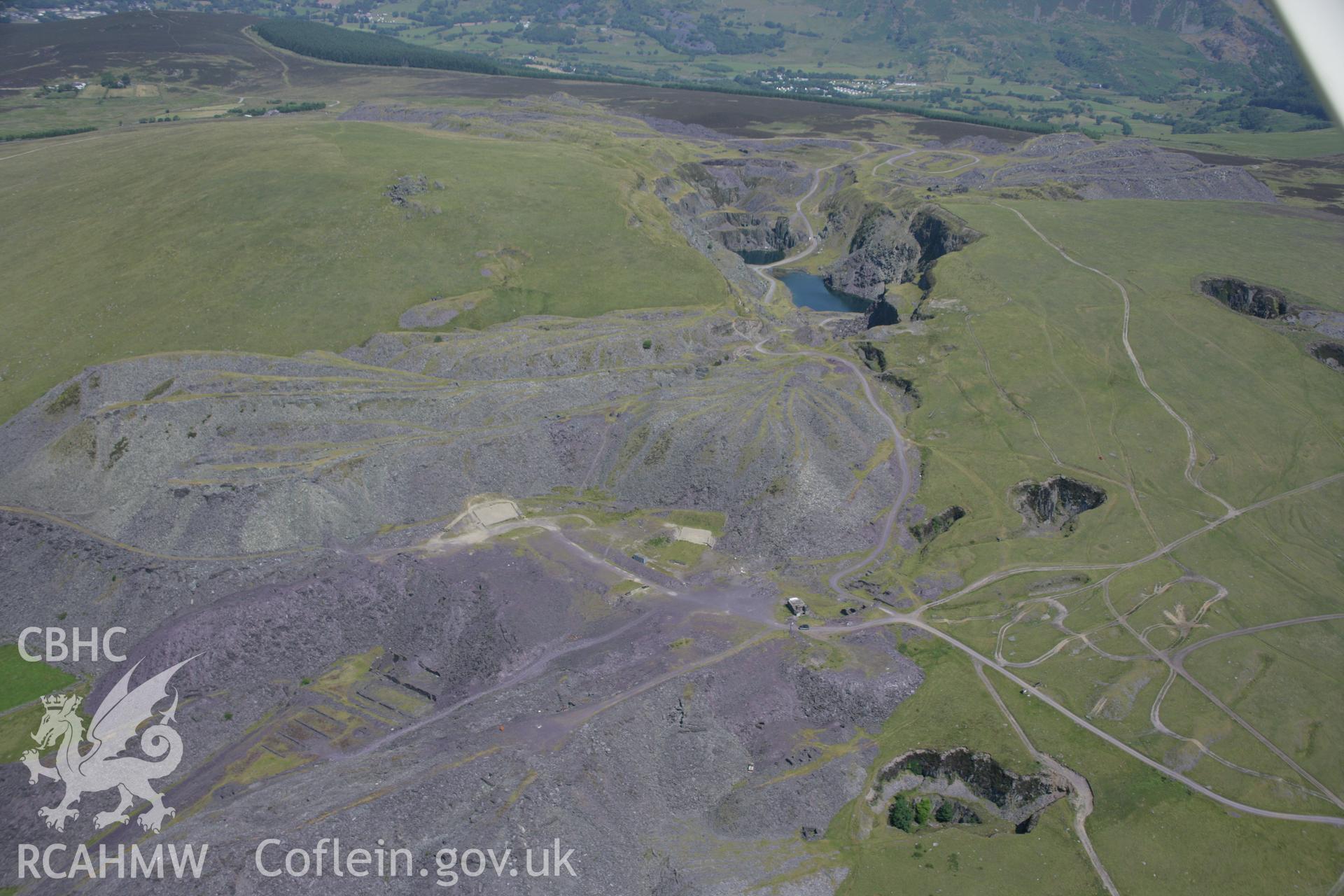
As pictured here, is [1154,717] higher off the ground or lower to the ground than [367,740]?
higher

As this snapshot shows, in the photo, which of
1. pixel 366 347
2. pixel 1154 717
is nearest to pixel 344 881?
pixel 1154 717

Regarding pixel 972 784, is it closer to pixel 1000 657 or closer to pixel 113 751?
pixel 1000 657

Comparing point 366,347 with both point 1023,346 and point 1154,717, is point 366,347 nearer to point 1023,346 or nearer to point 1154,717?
point 1023,346

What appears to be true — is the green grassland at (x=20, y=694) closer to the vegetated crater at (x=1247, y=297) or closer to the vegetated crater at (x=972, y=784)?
the vegetated crater at (x=972, y=784)

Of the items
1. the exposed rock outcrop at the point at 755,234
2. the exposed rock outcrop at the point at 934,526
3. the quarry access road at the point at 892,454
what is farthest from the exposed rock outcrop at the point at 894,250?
the exposed rock outcrop at the point at 934,526

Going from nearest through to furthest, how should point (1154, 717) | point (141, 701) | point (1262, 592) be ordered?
point (1154, 717), point (141, 701), point (1262, 592)

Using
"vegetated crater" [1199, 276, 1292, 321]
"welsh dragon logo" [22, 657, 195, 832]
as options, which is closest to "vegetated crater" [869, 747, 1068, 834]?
"welsh dragon logo" [22, 657, 195, 832]
